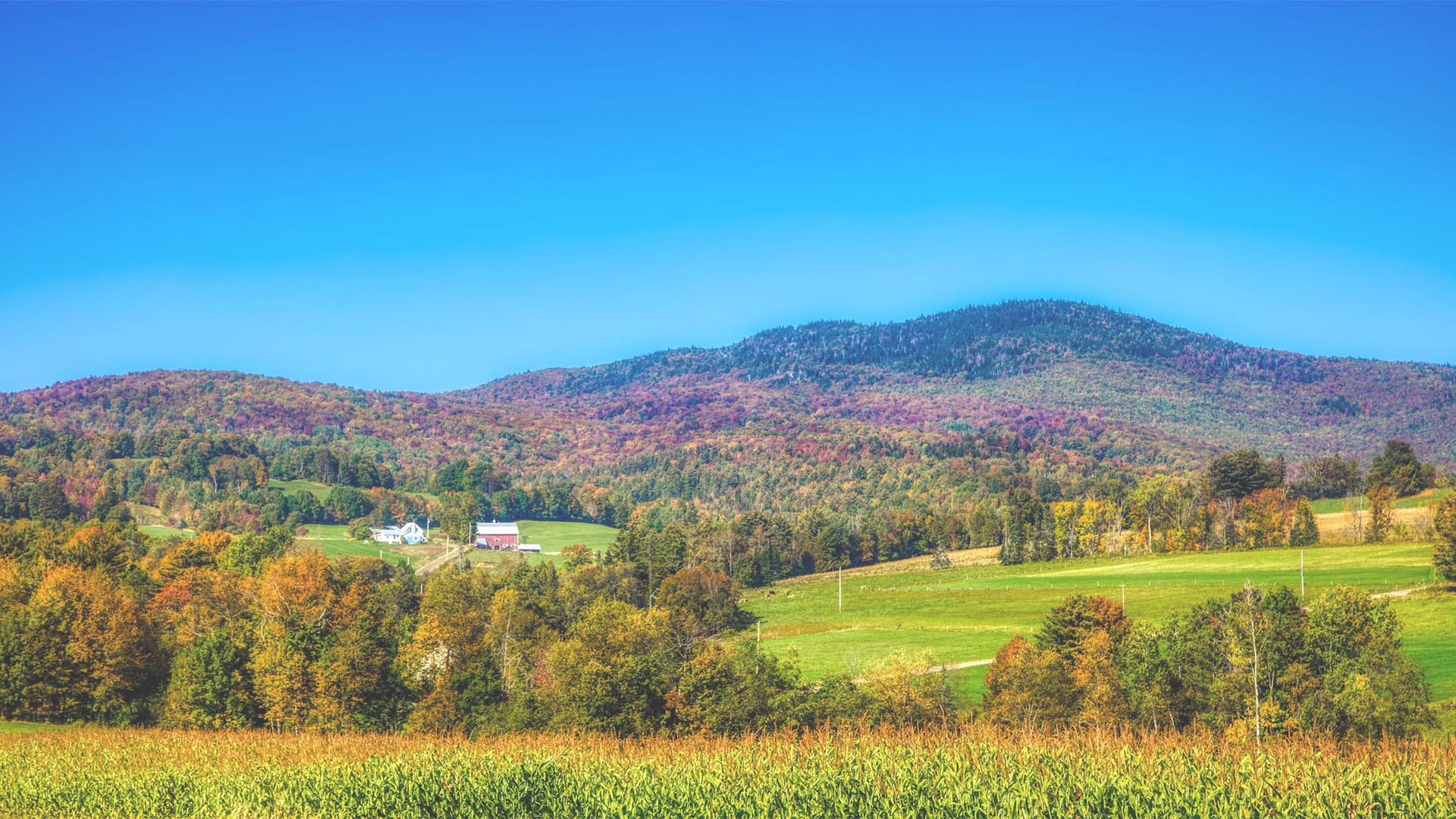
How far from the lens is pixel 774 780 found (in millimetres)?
23328

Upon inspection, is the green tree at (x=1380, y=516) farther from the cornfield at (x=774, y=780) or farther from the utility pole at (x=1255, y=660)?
the cornfield at (x=774, y=780)

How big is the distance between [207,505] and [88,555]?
282 feet

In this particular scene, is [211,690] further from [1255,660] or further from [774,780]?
[1255,660]

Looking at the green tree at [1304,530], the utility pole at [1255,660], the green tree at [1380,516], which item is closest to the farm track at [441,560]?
the green tree at [1304,530]

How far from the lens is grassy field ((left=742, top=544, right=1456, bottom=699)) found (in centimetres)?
7312

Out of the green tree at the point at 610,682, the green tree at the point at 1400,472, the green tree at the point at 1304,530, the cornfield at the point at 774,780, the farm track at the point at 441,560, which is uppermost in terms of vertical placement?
the green tree at the point at 1400,472

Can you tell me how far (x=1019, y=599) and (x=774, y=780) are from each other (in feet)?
259

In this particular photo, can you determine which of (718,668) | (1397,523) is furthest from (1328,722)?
(1397,523)

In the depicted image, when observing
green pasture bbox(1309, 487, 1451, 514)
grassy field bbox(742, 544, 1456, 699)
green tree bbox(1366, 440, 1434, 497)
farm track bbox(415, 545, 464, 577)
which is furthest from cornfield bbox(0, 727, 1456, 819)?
green tree bbox(1366, 440, 1434, 497)

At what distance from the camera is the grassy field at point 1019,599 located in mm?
73125

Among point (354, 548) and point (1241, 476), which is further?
point (354, 548)

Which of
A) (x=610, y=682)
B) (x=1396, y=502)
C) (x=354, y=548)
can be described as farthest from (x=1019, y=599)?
(x=354, y=548)

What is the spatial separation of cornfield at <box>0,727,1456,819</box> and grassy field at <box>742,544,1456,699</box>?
1537 inches

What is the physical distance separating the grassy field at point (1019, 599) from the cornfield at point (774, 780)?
3904cm
